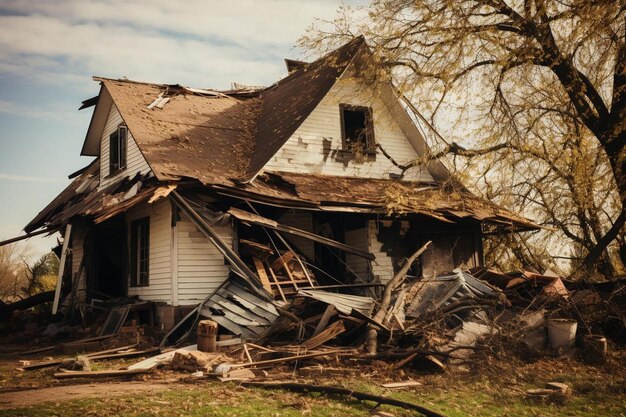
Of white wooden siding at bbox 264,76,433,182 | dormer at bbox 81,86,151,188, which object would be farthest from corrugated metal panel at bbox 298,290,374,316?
dormer at bbox 81,86,151,188

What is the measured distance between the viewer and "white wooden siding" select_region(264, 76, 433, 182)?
1609 cm

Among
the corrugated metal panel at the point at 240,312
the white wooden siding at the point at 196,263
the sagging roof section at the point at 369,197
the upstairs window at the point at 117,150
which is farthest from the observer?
the upstairs window at the point at 117,150

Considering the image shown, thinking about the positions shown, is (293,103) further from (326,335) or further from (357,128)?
(326,335)

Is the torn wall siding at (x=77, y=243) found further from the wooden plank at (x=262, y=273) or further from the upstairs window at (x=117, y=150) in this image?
the wooden plank at (x=262, y=273)

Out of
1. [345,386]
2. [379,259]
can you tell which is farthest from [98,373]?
[379,259]

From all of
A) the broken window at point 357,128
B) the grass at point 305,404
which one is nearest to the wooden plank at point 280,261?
the broken window at point 357,128

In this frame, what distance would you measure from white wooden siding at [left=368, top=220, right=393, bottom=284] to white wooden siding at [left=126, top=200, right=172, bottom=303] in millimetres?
5500

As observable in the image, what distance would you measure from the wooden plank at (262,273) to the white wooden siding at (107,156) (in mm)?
4137

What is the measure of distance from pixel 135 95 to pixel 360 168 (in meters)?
7.29

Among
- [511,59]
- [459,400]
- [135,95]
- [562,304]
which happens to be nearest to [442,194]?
[511,59]

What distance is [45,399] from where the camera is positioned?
287 inches

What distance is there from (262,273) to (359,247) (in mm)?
3861

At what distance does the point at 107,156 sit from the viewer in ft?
59.7

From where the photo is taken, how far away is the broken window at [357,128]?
1689 cm
